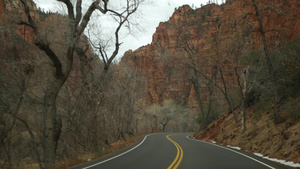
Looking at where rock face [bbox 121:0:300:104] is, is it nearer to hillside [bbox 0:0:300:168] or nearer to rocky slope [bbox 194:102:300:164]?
hillside [bbox 0:0:300:168]

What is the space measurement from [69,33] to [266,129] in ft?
44.6

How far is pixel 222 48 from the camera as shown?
64.8 ft

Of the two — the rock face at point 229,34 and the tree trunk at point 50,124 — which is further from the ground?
the rock face at point 229,34

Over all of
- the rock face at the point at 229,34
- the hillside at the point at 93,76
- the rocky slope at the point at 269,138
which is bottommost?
the rocky slope at the point at 269,138

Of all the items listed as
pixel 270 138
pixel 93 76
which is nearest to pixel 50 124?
pixel 93 76

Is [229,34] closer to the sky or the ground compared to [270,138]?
closer to the sky

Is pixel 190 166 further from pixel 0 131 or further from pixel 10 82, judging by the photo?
pixel 0 131

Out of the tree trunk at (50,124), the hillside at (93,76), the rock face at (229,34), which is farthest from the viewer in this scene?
the rock face at (229,34)

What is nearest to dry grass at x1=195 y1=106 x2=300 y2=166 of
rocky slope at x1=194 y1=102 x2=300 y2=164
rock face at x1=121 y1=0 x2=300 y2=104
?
rocky slope at x1=194 y1=102 x2=300 y2=164

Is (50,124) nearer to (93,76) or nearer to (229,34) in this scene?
(93,76)

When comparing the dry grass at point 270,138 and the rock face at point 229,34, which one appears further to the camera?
→ the rock face at point 229,34

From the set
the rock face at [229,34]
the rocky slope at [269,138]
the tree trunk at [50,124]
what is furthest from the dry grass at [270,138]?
the tree trunk at [50,124]

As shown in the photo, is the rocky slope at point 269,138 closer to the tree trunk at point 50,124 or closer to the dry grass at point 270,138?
the dry grass at point 270,138

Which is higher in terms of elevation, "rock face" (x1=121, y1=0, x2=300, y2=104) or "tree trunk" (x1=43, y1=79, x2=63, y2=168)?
"rock face" (x1=121, y1=0, x2=300, y2=104)
